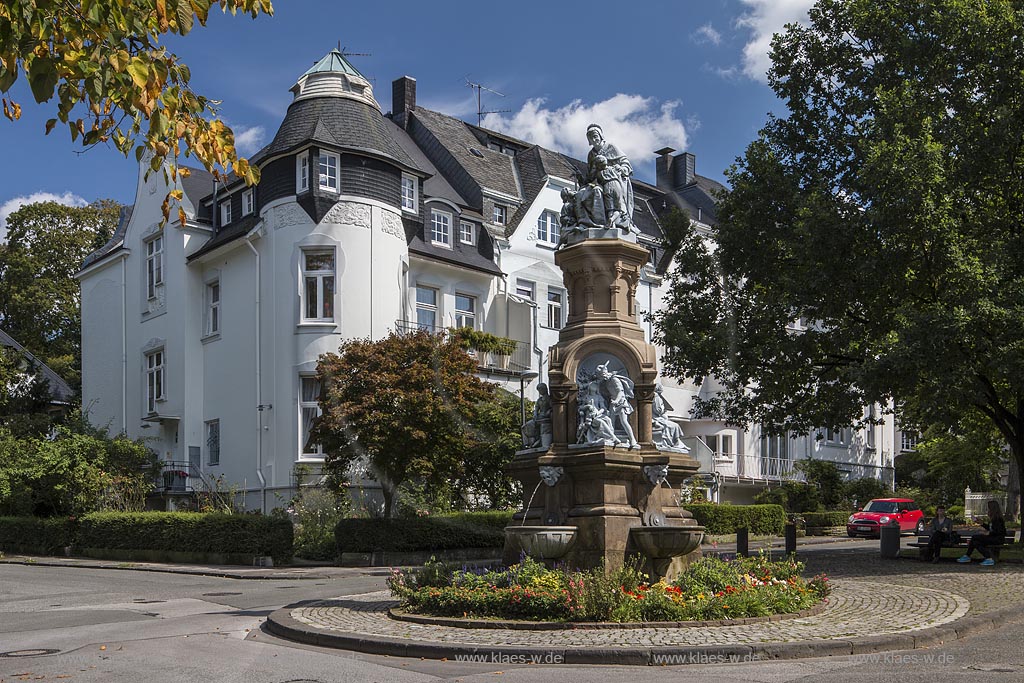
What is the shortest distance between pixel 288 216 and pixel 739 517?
18.3m

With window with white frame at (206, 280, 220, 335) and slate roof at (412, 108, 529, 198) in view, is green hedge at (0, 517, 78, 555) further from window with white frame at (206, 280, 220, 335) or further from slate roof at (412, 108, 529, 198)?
slate roof at (412, 108, 529, 198)

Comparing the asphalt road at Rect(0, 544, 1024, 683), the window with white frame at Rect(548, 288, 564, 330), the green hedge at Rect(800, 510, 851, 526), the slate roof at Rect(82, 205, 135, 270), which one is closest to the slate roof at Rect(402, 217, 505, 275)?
the window with white frame at Rect(548, 288, 564, 330)

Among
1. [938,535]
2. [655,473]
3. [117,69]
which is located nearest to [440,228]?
[938,535]

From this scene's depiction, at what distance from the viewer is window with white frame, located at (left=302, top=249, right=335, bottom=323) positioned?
109ft

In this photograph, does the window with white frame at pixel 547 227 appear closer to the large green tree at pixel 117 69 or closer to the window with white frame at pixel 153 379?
the window with white frame at pixel 153 379

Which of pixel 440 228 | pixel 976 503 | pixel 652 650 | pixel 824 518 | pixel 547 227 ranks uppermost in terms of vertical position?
pixel 547 227

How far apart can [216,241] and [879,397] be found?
22.2 metres

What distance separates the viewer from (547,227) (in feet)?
135

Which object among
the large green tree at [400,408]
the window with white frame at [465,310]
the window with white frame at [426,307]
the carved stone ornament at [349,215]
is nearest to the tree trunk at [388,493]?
the large green tree at [400,408]

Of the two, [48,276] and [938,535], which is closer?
[938,535]

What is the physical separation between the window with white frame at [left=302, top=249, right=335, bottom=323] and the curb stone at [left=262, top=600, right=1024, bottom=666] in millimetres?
22113

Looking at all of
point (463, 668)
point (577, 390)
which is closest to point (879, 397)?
point (577, 390)

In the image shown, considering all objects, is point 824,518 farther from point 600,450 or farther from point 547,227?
point 600,450

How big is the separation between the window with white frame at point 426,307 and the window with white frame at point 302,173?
520 centimetres
